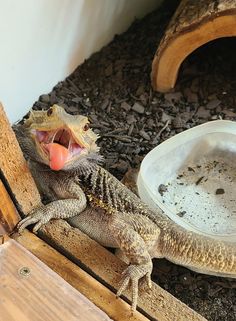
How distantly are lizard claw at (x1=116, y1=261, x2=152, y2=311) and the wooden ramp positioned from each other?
2.84 feet

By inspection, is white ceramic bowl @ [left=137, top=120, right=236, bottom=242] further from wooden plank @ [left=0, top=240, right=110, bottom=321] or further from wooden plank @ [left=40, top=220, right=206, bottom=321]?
wooden plank @ [left=0, top=240, right=110, bottom=321]

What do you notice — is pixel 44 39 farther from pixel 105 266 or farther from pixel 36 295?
pixel 36 295

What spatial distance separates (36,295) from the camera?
1375 mm

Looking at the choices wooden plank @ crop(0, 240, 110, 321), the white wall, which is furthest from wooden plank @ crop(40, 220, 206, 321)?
the white wall

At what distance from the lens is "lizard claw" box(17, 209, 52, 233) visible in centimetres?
159

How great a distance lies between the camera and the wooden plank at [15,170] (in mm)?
1447

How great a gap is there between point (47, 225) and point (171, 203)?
531mm

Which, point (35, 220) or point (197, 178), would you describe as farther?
point (197, 178)

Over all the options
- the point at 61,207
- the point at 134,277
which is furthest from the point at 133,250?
the point at 61,207

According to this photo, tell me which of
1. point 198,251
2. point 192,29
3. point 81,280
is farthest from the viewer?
point 192,29

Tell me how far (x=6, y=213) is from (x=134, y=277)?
366 millimetres

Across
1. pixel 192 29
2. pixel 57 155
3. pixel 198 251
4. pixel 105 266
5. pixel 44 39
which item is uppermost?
pixel 44 39

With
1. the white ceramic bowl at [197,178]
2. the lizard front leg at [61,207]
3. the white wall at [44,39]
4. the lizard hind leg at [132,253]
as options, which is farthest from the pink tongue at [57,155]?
the white wall at [44,39]

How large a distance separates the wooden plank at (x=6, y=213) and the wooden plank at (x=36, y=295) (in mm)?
123
